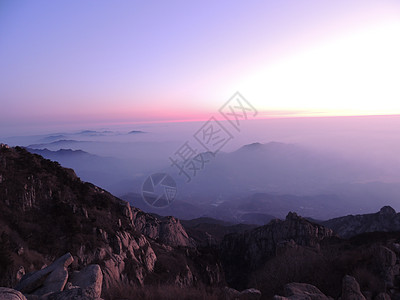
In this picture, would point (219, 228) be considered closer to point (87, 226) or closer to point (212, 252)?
point (212, 252)

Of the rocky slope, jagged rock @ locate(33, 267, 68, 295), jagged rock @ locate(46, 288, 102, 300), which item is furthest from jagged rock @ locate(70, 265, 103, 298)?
the rocky slope

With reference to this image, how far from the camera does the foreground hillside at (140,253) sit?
6.96 metres

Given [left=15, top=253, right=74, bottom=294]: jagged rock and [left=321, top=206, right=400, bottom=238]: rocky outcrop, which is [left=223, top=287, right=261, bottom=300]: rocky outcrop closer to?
[left=15, top=253, right=74, bottom=294]: jagged rock

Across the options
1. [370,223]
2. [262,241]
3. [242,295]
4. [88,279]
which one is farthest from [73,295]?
[370,223]

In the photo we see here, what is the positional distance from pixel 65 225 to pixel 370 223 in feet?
257

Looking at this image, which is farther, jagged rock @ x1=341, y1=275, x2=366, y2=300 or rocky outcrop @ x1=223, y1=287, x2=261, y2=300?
rocky outcrop @ x1=223, y1=287, x2=261, y2=300

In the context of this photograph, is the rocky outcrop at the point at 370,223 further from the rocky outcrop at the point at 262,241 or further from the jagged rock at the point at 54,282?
the jagged rock at the point at 54,282

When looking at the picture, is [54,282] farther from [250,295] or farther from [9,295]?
[250,295]

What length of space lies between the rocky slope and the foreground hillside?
119 mm

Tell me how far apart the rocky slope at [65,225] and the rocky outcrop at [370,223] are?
57466 mm

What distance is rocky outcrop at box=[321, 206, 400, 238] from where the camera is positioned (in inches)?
2398

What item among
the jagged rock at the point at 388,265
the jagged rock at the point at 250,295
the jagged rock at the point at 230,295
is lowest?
the jagged rock at the point at 388,265

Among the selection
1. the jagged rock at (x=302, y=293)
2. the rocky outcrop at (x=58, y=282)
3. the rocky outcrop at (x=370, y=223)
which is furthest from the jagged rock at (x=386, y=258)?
the rocky outcrop at (x=370, y=223)

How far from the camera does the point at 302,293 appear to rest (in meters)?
6.74
